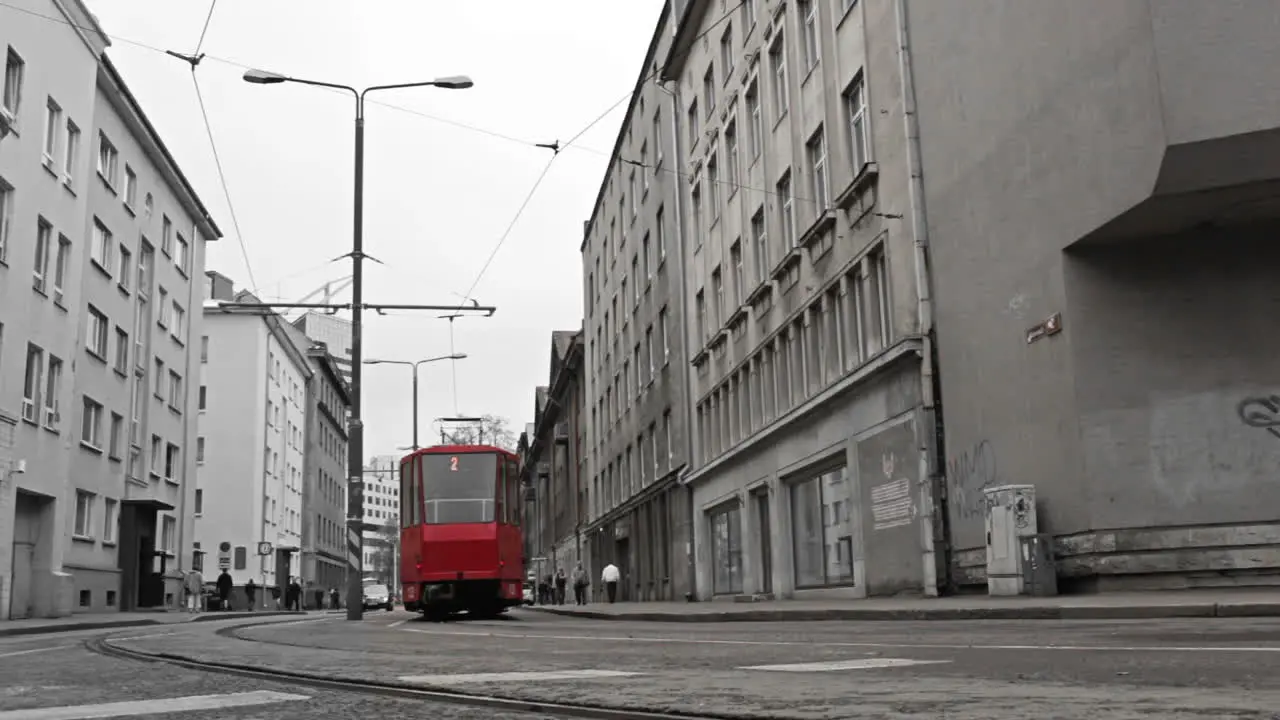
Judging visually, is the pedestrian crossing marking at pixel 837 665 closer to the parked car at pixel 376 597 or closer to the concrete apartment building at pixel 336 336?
the parked car at pixel 376 597

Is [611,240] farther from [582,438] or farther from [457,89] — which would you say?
[457,89]

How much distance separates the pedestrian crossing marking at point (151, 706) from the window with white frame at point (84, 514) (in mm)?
30435

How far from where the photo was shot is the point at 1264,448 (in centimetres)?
1533

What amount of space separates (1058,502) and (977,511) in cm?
176

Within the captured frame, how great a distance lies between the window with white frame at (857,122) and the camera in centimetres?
2154

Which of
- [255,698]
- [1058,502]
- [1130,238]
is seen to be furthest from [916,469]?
[255,698]

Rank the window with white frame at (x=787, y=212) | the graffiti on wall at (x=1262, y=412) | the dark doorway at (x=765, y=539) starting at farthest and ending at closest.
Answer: the dark doorway at (x=765, y=539) → the window with white frame at (x=787, y=212) → the graffiti on wall at (x=1262, y=412)

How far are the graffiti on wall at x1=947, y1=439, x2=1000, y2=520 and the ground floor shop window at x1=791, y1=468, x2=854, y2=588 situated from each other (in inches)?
137

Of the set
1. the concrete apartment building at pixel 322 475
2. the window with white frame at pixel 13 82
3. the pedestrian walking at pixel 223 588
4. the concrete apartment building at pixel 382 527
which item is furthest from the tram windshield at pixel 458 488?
the concrete apartment building at pixel 322 475

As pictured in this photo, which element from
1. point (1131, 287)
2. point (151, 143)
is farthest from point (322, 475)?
point (1131, 287)

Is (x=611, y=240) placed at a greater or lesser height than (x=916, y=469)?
greater

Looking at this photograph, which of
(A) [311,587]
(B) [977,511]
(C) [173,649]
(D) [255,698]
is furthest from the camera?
(A) [311,587]

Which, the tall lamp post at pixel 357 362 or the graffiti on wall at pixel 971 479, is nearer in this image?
the graffiti on wall at pixel 971 479

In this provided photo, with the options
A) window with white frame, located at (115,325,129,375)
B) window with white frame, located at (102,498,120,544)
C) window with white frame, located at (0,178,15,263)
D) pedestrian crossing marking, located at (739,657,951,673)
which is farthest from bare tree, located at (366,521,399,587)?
pedestrian crossing marking, located at (739,657,951,673)
